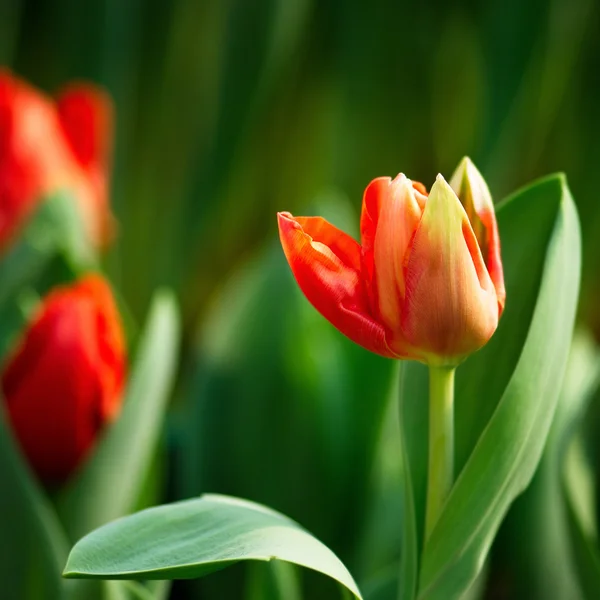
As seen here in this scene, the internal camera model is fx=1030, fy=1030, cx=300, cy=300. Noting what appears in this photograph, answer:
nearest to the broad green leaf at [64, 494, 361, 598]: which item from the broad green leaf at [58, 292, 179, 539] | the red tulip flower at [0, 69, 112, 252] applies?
the broad green leaf at [58, 292, 179, 539]

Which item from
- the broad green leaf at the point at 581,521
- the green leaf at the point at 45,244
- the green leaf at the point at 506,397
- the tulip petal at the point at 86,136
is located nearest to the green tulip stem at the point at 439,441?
the green leaf at the point at 506,397

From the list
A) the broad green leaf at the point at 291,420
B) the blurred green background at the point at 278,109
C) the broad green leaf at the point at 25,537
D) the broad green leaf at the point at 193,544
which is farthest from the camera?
the blurred green background at the point at 278,109

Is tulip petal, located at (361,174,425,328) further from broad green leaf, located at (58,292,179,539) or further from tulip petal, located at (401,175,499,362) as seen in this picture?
broad green leaf, located at (58,292,179,539)

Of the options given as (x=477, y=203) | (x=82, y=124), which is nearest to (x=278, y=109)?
(x=82, y=124)

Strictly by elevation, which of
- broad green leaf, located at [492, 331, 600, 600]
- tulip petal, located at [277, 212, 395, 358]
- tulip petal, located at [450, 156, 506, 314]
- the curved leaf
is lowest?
broad green leaf, located at [492, 331, 600, 600]

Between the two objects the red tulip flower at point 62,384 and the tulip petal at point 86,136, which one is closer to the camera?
the red tulip flower at point 62,384

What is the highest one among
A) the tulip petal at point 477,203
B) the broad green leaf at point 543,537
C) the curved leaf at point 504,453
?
the tulip petal at point 477,203

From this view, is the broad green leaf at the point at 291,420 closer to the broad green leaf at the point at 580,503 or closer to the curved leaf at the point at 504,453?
the broad green leaf at the point at 580,503

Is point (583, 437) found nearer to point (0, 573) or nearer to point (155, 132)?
point (0, 573)
